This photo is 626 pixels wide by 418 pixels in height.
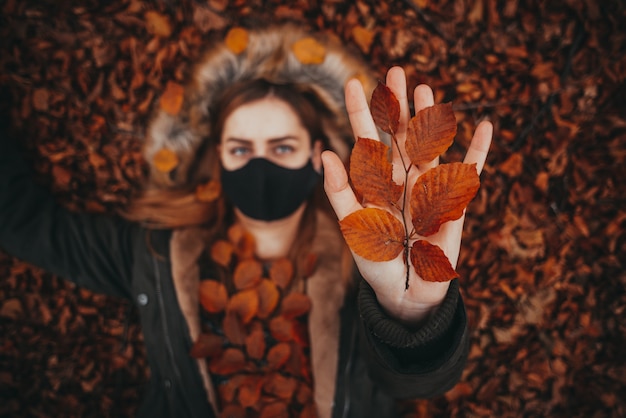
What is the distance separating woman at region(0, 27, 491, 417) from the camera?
1.73 metres

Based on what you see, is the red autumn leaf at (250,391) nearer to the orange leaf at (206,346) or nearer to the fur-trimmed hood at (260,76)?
the orange leaf at (206,346)

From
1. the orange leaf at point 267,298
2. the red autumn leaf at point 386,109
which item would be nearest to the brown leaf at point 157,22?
the orange leaf at point 267,298

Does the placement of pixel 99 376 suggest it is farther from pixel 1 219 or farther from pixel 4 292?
pixel 1 219

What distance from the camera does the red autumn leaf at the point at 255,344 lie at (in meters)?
1.79

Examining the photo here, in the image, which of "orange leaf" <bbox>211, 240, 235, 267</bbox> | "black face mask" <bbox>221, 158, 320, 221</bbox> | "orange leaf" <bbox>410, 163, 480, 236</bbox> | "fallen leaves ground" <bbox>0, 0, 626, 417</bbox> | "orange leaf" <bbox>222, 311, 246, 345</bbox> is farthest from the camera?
"fallen leaves ground" <bbox>0, 0, 626, 417</bbox>

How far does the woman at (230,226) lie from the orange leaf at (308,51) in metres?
0.01

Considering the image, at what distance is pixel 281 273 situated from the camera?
1854mm

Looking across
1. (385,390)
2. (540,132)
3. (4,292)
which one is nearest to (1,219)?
(4,292)

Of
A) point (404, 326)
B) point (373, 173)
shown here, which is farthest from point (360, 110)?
point (404, 326)

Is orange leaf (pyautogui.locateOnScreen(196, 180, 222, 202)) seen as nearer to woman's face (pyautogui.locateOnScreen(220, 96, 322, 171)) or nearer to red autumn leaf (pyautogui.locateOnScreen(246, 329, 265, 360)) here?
woman's face (pyautogui.locateOnScreen(220, 96, 322, 171))

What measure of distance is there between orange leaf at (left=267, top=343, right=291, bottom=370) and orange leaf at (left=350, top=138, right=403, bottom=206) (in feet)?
3.07

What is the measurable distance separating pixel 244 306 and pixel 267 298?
0.10 m

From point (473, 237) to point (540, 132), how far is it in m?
0.59

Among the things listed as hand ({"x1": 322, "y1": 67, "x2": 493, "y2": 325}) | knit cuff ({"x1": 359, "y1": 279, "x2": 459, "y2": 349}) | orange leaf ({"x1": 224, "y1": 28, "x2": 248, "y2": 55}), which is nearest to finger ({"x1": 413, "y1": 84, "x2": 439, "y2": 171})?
hand ({"x1": 322, "y1": 67, "x2": 493, "y2": 325})
